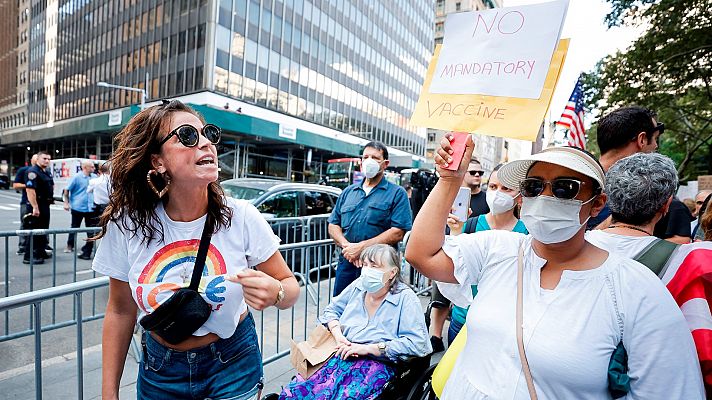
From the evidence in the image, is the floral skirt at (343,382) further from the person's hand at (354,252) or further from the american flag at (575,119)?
the american flag at (575,119)

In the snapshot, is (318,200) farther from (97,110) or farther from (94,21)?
(94,21)

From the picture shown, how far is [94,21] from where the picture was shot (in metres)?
38.5

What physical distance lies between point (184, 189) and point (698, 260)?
2104mm

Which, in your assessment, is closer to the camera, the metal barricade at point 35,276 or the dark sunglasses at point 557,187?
the dark sunglasses at point 557,187

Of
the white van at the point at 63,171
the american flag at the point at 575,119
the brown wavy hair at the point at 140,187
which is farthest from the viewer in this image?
the white van at the point at 63,171

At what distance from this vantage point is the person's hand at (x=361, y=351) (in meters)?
2.78

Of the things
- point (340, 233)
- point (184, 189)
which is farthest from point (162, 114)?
point (340, 233)

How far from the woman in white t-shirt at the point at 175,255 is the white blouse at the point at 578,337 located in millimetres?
825

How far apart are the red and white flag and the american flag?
298 inches

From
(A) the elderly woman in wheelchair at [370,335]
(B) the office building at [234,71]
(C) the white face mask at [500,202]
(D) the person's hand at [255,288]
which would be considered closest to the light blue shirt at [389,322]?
(A) the elderly woman in wheelchair at [370,335]

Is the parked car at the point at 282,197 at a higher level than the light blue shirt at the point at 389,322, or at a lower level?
higher

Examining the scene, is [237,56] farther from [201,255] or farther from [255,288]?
[255,288]

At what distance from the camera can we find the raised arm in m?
1.68

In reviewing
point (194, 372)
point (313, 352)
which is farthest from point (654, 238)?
point (313, 352)
